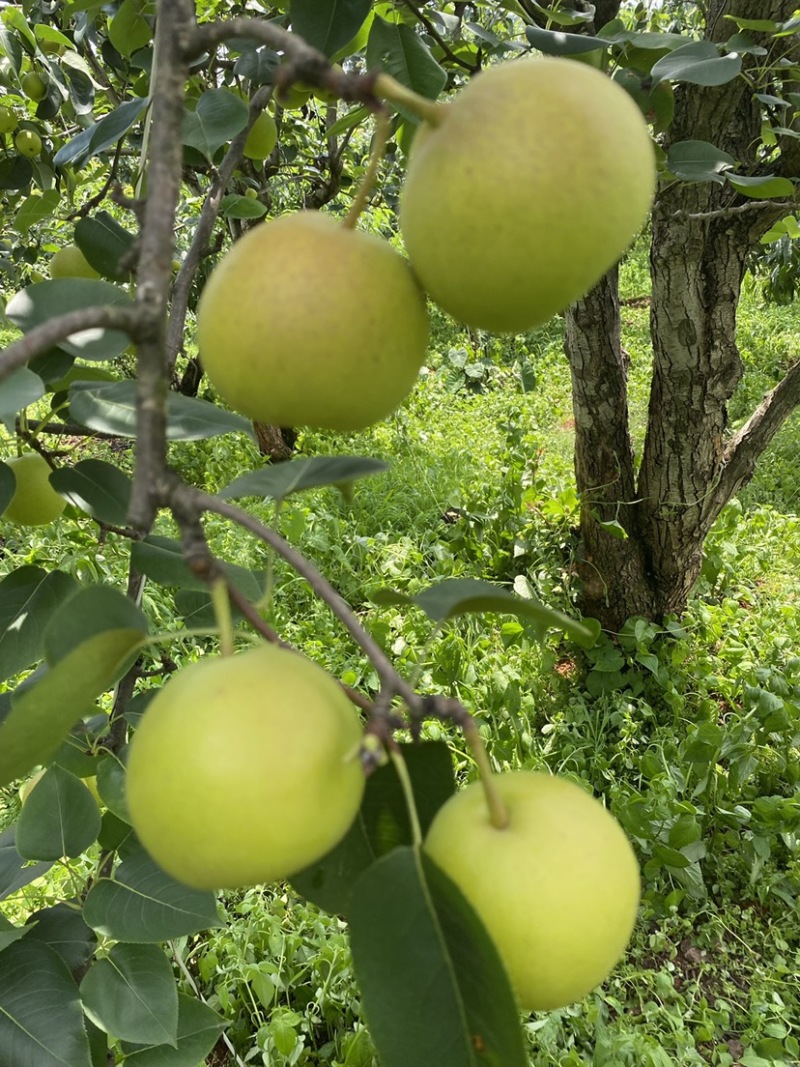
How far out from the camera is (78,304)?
2.72 feet

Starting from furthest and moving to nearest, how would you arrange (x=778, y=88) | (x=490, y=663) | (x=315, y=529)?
(x=315, y=529), (x=490, y=663), (x=778, y=88)

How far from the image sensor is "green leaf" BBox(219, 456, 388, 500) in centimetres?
63

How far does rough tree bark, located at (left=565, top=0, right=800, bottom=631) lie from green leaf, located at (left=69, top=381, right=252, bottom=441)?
122 cm

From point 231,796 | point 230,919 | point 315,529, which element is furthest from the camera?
point 315,529

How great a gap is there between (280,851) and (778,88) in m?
2.11

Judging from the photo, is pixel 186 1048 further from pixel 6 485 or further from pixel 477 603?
pixel 477 603

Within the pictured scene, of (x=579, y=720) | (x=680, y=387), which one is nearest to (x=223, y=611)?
(x=680, y=387)

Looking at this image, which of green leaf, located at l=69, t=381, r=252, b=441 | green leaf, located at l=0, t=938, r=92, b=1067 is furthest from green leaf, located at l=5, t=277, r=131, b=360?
green leaf, located at l=0, t=938, r=92, b=1067

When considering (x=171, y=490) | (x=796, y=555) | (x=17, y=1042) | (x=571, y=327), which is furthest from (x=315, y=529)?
(x=171, y=490)

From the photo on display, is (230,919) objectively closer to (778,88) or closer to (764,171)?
(764,171)

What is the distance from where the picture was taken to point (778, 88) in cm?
189

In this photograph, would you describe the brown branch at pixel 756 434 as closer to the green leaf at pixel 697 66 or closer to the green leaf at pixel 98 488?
the green leaf at pixel 697 66

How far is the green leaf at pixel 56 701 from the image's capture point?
0.50m

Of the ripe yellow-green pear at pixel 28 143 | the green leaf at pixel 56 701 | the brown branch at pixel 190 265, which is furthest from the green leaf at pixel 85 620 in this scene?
the ripe yellow-green pear at pixel 28 143
